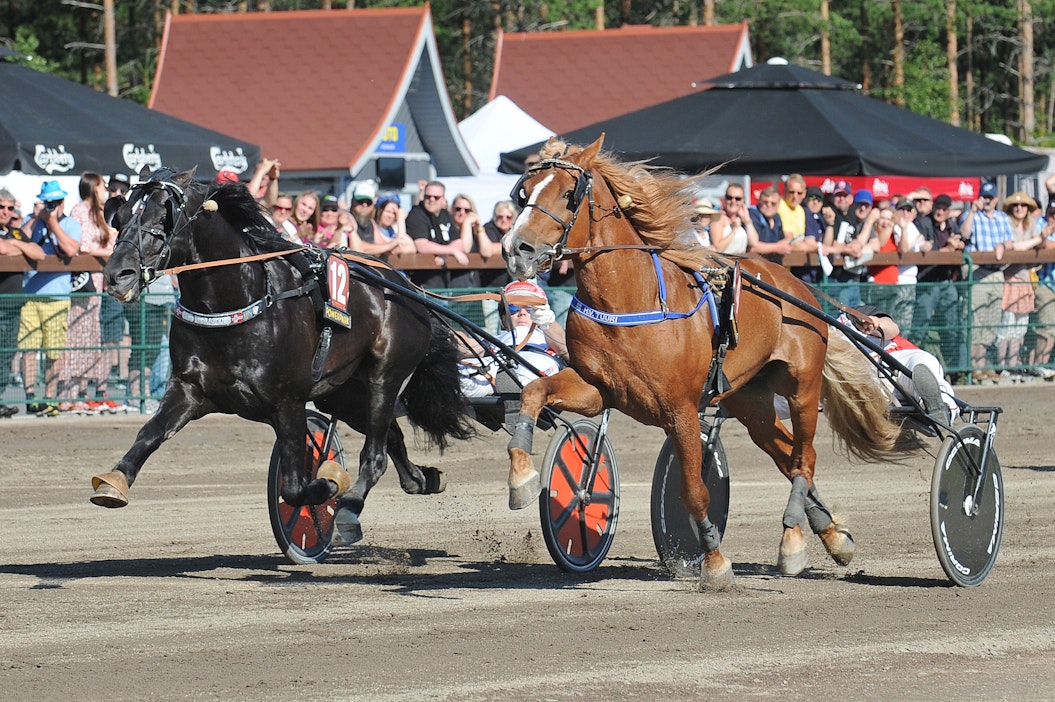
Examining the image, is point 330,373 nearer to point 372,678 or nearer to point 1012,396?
point 372,678

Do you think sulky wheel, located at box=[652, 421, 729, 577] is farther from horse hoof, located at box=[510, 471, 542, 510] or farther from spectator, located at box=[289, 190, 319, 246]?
spectator, located at box=[289, 190, 319, 246]

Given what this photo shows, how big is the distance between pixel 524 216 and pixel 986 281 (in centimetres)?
1013

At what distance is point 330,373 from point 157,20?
34.7 metres

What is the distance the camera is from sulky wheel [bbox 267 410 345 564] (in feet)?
25.8

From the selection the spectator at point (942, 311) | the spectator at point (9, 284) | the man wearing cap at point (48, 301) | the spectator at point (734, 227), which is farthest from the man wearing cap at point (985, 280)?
the spectator at point (9, 284)

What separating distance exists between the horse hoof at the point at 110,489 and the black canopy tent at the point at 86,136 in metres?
6.56

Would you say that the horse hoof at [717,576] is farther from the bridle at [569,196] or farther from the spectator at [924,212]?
the spectator at [924,212]

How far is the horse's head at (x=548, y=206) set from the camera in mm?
6387

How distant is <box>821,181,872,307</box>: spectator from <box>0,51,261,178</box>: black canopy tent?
5206 mm

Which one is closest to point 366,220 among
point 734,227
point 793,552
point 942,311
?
point 734,227

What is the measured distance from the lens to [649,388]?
22.3 ft

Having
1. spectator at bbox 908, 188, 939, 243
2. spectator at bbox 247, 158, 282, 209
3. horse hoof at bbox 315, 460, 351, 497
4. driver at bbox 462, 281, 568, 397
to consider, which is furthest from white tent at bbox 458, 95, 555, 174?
horse hoof at bbox 315, 460, 351, 497

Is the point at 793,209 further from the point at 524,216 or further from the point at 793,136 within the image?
the point at 524,216

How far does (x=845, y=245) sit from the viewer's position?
602 inches
